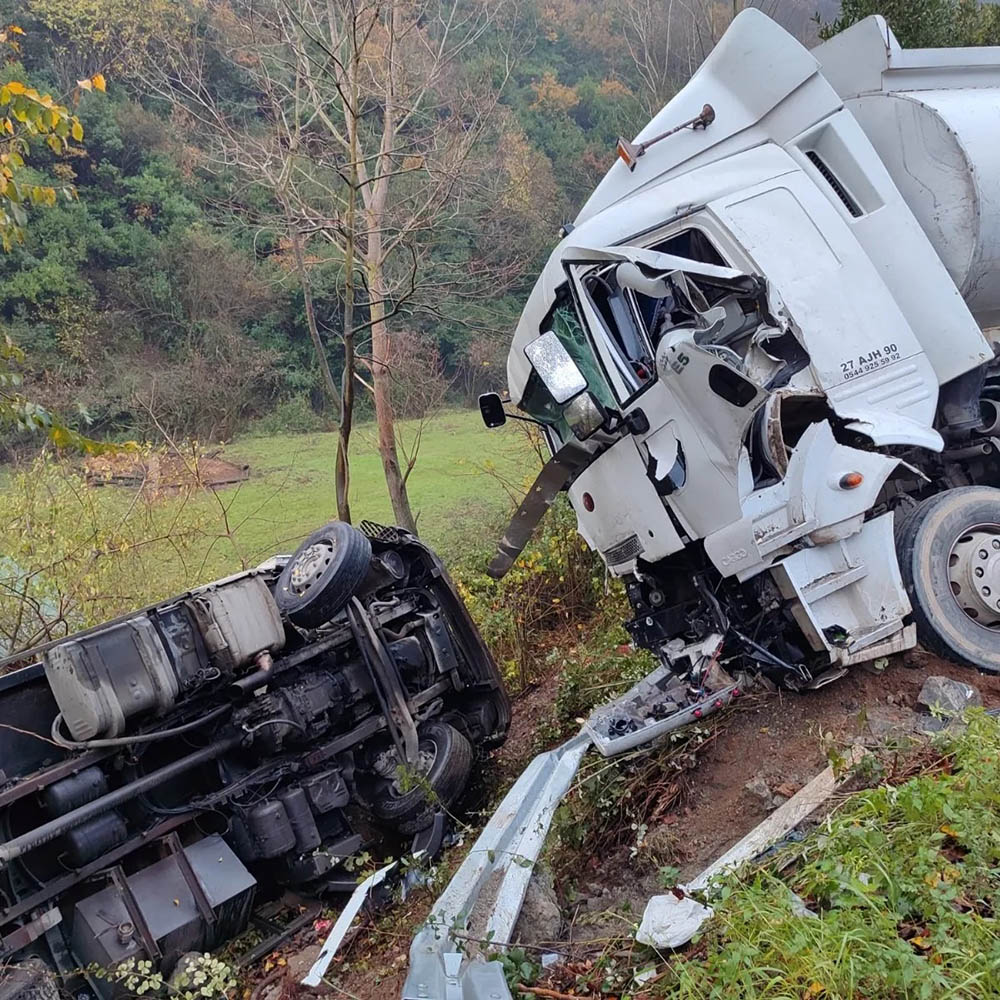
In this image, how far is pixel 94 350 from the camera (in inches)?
639

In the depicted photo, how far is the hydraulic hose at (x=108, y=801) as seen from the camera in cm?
312

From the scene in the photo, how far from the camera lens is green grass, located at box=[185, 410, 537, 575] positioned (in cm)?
889

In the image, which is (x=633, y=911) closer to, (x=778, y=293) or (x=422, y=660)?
(x=422, y=660)

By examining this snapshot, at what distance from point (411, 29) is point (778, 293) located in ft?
19.2

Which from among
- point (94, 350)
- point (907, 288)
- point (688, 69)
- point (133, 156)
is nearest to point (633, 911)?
point (907, 288)

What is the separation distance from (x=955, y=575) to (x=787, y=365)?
4.23 feet

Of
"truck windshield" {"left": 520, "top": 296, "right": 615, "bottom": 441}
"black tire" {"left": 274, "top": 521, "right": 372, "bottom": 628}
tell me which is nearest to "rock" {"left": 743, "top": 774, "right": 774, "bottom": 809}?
"truck windshield" {"left": 520, "top": 296, "right": 615, "bottom": 441}

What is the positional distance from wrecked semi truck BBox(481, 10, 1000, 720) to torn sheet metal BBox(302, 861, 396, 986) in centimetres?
158

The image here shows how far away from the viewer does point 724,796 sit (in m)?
3.47

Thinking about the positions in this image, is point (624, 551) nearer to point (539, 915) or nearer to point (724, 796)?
point (724, 796)

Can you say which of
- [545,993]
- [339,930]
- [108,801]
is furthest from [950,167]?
[108,801]

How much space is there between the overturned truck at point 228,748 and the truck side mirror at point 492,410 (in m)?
0.91

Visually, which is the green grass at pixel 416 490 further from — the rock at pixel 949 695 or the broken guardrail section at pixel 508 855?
the rock at pixel 949 695

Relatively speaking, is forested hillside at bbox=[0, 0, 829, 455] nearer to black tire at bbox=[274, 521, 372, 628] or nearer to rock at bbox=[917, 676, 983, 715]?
black tire at bbox=[274, 521, 372, 628]
